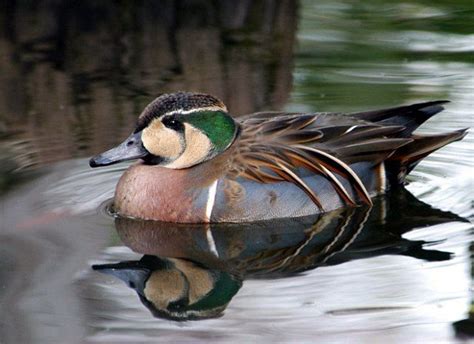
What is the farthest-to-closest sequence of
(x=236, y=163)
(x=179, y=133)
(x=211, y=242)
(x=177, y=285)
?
1. (x=179, y=133)
2. (x=236, y=163)
3. (x=211, y=242)
4. (x=177, y=285)

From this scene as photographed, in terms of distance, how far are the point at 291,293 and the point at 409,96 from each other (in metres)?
4.04

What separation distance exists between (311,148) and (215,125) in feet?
2.16

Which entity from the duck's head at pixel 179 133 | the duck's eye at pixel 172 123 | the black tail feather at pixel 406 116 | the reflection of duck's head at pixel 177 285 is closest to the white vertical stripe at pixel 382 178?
the black tail feather at pixel 406 116

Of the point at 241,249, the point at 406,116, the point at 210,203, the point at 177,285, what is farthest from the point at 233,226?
the point at 406,116

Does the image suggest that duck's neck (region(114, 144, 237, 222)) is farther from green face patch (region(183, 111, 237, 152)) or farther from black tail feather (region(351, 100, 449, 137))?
black tail feather (region(351, 100, 449, 137))

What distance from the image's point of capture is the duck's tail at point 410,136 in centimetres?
855

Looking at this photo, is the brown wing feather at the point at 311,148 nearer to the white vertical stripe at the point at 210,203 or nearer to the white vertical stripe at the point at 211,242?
the white vertical stripe at the point at 210,203

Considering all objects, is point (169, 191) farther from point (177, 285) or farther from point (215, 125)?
point (177, 285)

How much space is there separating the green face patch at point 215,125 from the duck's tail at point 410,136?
1.06 meters

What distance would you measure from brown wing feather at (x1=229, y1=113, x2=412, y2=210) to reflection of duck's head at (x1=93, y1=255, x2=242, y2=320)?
958mm

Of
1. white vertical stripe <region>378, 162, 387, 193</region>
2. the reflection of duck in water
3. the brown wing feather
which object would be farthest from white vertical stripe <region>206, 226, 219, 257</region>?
white vertical stripe <region>378, 162, 387, 193</region>

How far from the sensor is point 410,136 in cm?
866

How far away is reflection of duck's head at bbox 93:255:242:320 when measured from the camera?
6688mm

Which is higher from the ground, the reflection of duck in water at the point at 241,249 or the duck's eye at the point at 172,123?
the duck's eye at the point at 172,123
